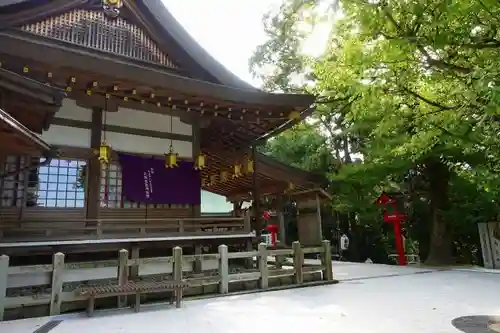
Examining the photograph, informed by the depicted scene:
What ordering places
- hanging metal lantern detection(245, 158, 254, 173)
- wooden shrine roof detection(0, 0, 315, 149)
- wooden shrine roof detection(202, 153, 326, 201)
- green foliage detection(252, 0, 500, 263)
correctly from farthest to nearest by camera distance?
wooden shrine roof detection(202, 153, 326, 201)
hanging metal lantern detection(245, 158, 254, 173)
wooden shrine roof detection(0, 0, 315, 149)
green foliage detection(252, 0, 500, 263)

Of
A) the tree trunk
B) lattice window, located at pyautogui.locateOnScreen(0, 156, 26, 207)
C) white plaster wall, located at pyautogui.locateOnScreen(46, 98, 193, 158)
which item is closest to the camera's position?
lattice window, located at pyautogui.locateOnScreen(0, 156, 26, 207)

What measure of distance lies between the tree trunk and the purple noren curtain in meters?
10.3

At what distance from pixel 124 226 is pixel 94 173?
1338mm

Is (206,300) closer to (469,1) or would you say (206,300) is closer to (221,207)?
(469,1)

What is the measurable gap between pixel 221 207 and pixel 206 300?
7.87 metres

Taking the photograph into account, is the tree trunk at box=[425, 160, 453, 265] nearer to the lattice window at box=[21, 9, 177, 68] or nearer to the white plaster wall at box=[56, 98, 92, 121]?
the lattice window at box=[21, 9, 177, 68]

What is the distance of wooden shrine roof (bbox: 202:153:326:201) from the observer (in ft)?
40.2

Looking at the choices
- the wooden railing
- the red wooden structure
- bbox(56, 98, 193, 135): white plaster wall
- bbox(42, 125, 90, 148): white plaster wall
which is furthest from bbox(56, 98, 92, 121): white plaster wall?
the red wooden structure

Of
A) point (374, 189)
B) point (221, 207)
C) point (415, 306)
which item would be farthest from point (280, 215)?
point (415, 306)

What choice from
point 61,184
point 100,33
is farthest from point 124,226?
point 100,33

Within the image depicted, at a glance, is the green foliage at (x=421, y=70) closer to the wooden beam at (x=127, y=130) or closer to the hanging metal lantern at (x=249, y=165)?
the hanging metal lantern at (x=249, y=165)

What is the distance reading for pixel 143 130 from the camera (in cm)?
902

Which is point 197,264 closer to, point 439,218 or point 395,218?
point 395,218

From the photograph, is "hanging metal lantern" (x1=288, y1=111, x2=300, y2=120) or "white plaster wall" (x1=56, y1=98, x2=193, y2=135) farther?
"hanging metal lantern" (x1=288, y1=111, x2=300, y2=120)
